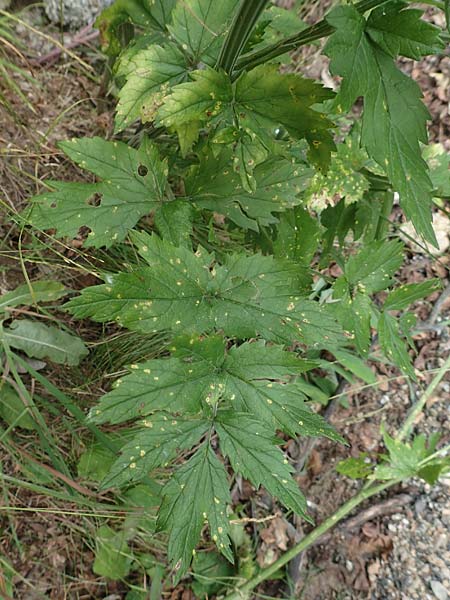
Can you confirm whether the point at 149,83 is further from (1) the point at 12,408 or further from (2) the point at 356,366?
(2) the point at 356,366

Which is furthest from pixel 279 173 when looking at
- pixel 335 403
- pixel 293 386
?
pixel 335 403

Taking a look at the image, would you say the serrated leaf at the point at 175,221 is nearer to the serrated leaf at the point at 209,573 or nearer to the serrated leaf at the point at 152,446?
the serrated leaf at the point at 152,446

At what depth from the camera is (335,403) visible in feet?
6.28

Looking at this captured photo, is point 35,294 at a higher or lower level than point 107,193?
lower

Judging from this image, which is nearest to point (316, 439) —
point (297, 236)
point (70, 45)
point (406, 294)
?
point (406, 294)

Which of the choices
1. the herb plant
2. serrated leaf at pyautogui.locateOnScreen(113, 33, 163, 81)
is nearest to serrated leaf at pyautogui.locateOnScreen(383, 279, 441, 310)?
the herb plant

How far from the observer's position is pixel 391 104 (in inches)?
34.8

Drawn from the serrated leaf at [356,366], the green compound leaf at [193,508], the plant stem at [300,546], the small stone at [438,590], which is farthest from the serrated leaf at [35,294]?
the small stone at [438,590]

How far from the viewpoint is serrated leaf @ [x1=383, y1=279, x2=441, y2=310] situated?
54.5 inches

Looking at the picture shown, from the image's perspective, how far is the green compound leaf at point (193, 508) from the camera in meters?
1.02

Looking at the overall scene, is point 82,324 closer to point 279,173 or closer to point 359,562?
point 279,173

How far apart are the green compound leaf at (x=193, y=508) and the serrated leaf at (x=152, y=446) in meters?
0.04

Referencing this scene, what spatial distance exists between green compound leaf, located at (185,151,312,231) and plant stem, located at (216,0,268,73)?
9.3 inches

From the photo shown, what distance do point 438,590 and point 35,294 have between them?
1560mm
